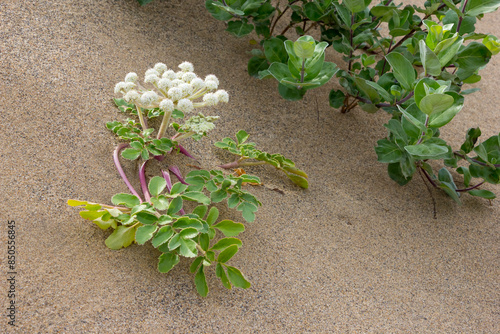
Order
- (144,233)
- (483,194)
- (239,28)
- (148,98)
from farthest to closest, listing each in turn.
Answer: (239,28) < (483,194) < (148,98) < (144,233)

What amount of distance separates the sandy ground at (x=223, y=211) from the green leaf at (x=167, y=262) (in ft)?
0.33

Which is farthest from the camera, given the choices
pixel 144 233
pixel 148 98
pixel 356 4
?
pixel 356 4

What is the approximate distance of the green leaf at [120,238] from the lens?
1473 mm

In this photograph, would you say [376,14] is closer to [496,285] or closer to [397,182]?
[397,182]

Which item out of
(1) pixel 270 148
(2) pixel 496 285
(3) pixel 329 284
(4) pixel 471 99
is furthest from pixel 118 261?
(4) pixel 471 99

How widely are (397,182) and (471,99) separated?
3.96 ft

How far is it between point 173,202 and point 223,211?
0.36m

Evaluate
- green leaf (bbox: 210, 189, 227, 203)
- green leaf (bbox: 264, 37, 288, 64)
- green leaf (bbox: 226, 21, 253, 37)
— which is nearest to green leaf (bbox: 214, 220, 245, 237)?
green leaf (bbox: 210, 189, 227, 203)

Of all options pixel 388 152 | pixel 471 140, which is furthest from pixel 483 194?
pixel 388 152

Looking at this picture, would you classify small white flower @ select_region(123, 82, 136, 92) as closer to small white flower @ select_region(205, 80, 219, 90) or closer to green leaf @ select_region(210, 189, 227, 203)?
small white flower @ select_region(205, 80, 219, 90)

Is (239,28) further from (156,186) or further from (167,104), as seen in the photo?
(156,186)

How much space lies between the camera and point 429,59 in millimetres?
1669

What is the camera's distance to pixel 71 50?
2.13 metres

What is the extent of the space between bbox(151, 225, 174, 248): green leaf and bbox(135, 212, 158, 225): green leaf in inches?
1.9
